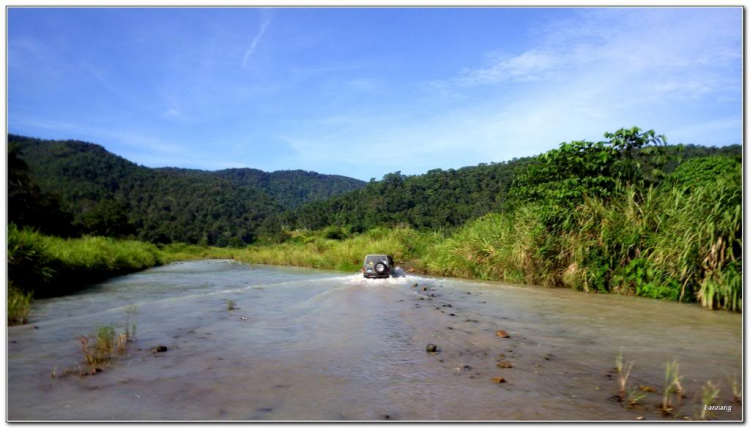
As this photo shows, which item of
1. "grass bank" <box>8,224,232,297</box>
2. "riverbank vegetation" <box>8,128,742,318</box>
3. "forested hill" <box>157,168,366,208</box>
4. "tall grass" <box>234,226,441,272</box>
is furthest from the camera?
"forested hill" <box>157,168,366,208</box>

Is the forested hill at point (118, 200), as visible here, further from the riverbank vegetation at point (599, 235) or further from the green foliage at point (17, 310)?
the green foliage at point (17, 310)

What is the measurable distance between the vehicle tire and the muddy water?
838 centimetres

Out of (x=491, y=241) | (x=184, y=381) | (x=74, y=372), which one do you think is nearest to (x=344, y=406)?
(x=184, y=381)

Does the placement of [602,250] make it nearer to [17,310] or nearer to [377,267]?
[377,267]

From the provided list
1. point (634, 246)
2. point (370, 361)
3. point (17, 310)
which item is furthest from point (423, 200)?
point (370, 361)

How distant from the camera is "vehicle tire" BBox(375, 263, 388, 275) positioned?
1952cm

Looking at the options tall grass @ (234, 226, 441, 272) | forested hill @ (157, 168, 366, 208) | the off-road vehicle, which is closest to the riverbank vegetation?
the off-road vehicle

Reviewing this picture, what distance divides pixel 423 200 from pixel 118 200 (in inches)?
1214

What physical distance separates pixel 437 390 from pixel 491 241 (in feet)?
48.9

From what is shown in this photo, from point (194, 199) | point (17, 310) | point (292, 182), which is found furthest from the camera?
point (292, 182)

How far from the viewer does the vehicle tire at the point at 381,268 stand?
1952 centimetres

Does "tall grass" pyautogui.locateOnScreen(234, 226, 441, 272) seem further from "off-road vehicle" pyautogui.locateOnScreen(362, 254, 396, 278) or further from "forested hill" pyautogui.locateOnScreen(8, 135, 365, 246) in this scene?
"forested hill" pyautogui.locateOnScreen(8, 135, 365, 246)

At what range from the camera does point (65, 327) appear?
8.05 meters

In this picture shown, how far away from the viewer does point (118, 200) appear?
36875 mm
